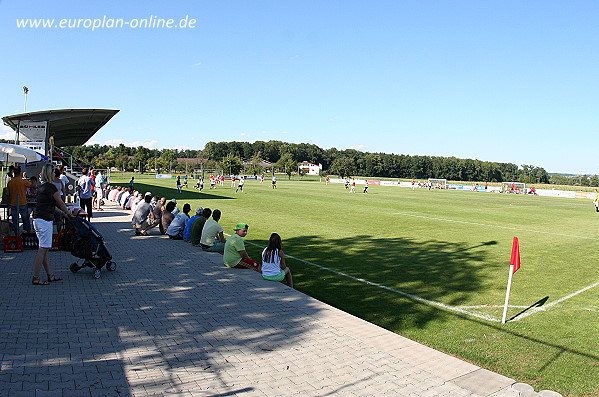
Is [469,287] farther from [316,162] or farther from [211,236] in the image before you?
[316,162]

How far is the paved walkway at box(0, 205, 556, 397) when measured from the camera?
443 centimetres

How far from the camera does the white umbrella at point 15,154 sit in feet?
51.5

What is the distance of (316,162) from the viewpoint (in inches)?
7456

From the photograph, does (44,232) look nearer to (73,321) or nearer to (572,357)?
(73,321)

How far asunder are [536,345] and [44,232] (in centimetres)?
791

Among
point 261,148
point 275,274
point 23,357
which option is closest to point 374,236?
point 275,274

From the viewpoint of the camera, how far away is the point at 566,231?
1961 cm

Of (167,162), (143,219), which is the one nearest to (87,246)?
(143,219)

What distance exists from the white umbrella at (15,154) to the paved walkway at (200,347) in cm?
945

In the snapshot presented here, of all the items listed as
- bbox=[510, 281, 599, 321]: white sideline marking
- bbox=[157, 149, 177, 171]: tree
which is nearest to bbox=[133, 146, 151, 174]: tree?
bbox=[157, 149, 177, 171]: tree

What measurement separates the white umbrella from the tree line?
306ft

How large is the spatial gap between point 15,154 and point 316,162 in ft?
573

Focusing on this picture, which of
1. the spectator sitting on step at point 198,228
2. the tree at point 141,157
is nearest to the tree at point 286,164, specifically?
the tree at point 141,157

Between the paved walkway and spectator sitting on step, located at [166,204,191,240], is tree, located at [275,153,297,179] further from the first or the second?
the paved walkway
